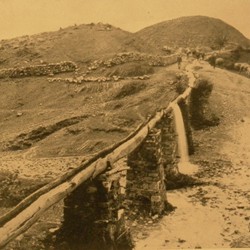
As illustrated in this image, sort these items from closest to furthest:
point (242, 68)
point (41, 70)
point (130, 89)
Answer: point (130, 89) < point (41, 70) < point (242, 68)

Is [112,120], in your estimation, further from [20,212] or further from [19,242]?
[20,212]

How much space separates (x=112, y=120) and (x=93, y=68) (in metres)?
10.7

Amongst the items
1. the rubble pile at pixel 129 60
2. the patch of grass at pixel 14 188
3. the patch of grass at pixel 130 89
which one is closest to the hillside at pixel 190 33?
the rubble pile at pixel 129 60

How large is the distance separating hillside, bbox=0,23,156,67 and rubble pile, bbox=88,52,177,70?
112 centimetres

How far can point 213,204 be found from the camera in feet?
35.8

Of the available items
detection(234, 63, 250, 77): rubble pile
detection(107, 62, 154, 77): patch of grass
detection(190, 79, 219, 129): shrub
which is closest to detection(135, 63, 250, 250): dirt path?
detection(190, 79, 219, 129): shrub

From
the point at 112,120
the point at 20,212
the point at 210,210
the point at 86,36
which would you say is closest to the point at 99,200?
the point at 20,212

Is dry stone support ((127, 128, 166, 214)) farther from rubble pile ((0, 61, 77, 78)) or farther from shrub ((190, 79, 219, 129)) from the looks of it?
rubble pile ((0, 61, 77, 78))

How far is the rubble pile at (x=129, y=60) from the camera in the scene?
29.4 meters

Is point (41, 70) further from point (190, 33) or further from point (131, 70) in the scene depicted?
point (190, 33)

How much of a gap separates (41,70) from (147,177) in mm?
20631

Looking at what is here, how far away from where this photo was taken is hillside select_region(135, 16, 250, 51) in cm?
6300

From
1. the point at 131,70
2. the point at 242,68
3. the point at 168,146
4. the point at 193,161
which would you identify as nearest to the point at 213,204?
the point at 168,146

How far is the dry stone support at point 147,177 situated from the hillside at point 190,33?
168ft
